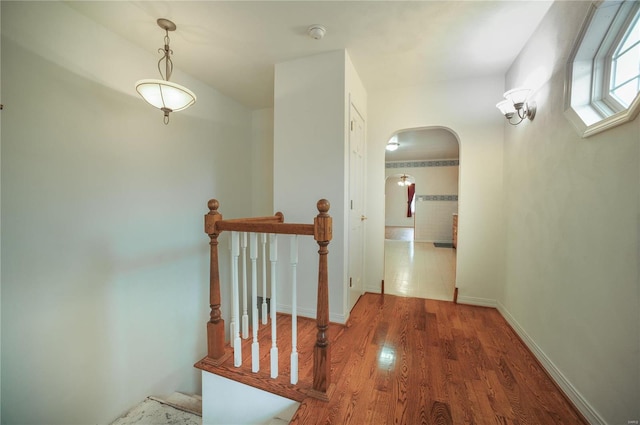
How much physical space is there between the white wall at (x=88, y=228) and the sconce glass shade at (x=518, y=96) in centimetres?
317

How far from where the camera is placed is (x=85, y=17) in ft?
5.86

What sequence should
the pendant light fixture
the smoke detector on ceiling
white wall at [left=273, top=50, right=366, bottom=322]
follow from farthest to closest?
white wall at [left=273, top=50, right=366, bottom=322] → the smoke detector on ceiling → the pendant light fixture

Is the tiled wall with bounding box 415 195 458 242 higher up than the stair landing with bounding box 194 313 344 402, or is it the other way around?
the tiled wall with bounding box 415 195 458 242

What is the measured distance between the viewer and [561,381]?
1.45 metres

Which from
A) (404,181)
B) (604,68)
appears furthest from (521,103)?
(404,181)

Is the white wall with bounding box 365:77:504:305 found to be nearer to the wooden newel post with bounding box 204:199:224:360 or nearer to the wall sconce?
the wall sconce

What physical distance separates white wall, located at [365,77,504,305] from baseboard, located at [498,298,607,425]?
610 millimetres

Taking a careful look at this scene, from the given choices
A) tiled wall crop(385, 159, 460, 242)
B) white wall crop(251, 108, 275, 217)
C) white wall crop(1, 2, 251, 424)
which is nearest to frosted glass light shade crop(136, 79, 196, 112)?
white wall crop(1, 2, 251, 424)

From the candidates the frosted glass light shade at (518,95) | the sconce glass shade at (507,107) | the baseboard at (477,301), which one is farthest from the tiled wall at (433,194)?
the frosted glass light shade at (518,95)

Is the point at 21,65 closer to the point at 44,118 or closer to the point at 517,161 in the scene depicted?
the point at 44,118

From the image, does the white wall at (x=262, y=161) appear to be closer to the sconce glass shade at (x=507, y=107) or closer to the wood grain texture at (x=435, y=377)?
the wood grain texture at (x=435, y=377)

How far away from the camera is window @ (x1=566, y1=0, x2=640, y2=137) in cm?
121

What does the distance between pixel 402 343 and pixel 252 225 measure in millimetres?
1543

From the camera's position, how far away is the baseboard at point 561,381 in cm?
122
